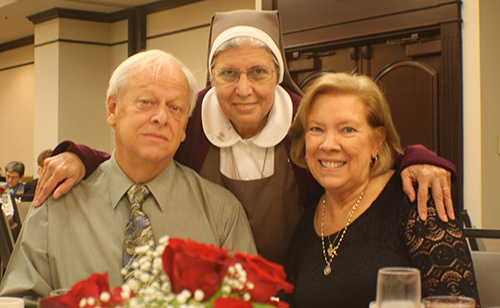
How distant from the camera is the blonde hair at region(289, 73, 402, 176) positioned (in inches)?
81.0

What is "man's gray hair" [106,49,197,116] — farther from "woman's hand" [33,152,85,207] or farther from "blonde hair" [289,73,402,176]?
"blonde hair" [289,73,402,176]

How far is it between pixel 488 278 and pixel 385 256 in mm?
420

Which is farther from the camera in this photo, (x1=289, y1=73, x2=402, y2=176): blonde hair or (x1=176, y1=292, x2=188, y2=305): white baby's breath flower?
(x1=289, y1=73, x2=402, y2=176): blonde hair

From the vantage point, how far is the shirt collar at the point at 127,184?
2.06m

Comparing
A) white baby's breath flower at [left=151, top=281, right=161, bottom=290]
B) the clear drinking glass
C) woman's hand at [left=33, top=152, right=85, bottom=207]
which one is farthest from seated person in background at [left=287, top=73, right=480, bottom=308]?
white baby's breath flower at [left=151, top=281, right=161, bottom=290]

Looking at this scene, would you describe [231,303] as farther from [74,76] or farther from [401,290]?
[74,76]

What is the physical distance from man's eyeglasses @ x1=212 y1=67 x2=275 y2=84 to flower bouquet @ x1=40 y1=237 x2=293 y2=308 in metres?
1.34

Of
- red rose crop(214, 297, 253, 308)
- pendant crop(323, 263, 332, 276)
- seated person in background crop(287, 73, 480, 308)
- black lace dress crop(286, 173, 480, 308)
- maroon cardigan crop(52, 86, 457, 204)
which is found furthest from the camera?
maroon cardigan crop(52, 86, 457, 204)

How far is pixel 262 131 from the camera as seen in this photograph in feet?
7.63

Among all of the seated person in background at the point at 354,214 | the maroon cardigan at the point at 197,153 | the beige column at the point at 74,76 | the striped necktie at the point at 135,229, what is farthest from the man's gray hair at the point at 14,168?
the seated person in background at the point at 354,214

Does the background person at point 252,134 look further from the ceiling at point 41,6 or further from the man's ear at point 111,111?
the ceiling at point 41,6

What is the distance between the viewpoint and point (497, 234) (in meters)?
2.19

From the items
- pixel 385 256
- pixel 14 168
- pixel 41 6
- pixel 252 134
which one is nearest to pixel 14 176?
pixel 14 168

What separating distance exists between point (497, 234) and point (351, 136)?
67 centimetres
